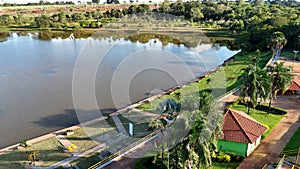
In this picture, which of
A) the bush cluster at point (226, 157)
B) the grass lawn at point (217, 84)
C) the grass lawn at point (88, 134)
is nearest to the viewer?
the bush cluster at point (226, 157)

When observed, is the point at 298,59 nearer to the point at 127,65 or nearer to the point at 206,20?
the point at 127,65

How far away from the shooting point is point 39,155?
21266 mm

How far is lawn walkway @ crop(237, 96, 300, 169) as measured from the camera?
801 inches

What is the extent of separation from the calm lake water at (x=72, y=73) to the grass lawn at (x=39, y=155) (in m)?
2.75

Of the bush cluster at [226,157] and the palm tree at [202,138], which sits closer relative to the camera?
the palm tree at [202,138]

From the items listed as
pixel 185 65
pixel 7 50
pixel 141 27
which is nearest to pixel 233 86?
pixel 185 65

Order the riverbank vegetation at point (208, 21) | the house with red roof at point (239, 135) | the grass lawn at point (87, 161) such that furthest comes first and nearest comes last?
1. the riverbank vegetation at point (208, 21)
2. the house with red roof at point (239, 135)
3. the grass lawn at point (87, 161)

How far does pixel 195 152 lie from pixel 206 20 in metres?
97.3

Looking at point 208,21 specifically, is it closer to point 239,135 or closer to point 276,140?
point 276,140

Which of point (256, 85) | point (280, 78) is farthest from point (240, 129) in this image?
point (280, 78)

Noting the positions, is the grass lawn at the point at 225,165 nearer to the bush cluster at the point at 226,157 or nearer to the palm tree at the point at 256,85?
the bush cluster at the point at 226,157

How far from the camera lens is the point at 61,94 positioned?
34375 millimetres

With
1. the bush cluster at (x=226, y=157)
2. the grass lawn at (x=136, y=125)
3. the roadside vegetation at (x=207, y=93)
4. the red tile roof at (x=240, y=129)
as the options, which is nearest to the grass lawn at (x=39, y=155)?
the roadside vegetation at (x=207, y=93)

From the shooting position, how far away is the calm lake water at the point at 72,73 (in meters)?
28.6
